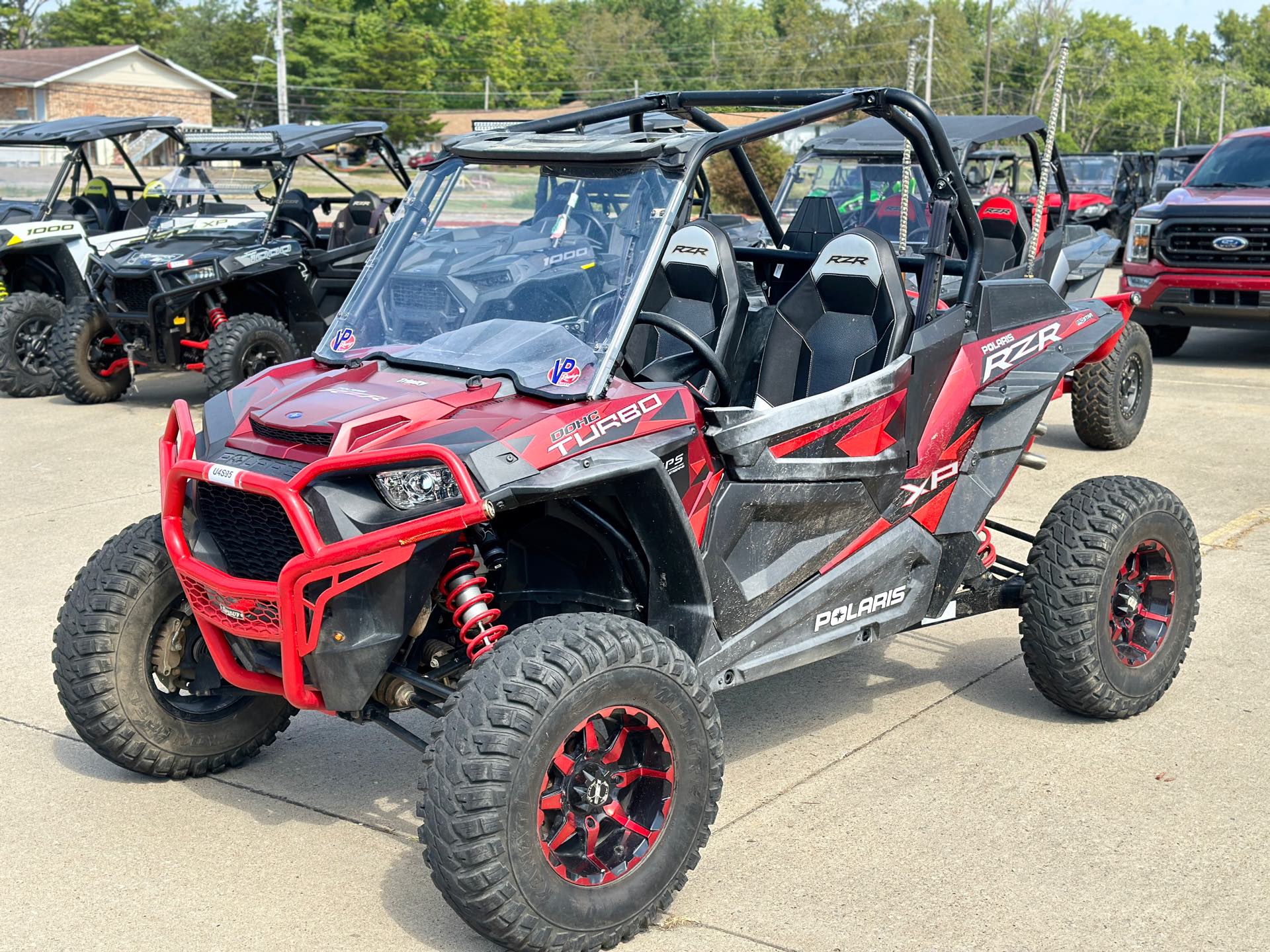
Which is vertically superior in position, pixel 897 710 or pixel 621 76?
pixel 621 76

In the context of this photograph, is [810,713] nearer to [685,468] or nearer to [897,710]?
[897,710]

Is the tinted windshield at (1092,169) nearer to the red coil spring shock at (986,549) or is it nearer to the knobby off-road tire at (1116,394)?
the knobby off-road tire at (1116,394)

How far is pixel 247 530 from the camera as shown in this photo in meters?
3.76

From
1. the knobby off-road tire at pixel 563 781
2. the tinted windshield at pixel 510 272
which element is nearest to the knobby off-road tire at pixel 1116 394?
the tinted windshield at pixel 510 272

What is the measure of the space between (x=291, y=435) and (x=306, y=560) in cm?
49

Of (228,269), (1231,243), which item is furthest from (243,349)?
(1231,243)

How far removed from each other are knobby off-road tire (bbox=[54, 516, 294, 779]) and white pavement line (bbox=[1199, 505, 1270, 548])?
5005mm

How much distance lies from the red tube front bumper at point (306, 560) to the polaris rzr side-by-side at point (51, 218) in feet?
30.1

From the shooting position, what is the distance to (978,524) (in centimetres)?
490

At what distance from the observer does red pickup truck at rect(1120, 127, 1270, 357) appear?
39.7 ft

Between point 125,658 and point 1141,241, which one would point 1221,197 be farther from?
point 125,658

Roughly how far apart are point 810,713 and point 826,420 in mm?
1287

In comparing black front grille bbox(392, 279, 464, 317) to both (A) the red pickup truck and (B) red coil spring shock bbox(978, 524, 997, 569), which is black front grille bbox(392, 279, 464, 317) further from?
(A) the red pickup truck

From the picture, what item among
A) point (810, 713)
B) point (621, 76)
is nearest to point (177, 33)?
point (621, 76)
